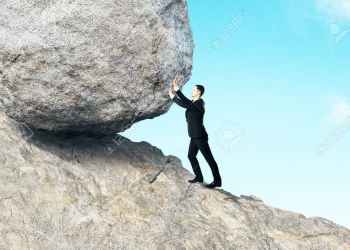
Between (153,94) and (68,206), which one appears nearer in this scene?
(68,206)

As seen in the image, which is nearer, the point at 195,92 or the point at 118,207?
the point at 118,207

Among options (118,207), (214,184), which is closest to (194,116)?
(214,184)

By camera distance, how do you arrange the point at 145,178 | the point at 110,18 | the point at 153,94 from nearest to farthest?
1. the point at 110,18
2. the point at 153,94
3. the point at 145,178

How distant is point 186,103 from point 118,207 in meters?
2.44

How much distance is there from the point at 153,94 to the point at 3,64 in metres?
2.89

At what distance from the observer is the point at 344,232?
9.30 meters

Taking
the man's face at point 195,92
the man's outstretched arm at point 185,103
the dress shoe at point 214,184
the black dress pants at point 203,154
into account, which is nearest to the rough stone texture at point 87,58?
the man's outstretched arm at point 185,103

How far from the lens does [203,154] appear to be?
9.43m

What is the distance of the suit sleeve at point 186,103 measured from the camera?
895 cm

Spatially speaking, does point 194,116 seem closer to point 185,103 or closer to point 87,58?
point 185,103

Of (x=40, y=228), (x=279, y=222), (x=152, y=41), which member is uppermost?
(x=152, y=41)

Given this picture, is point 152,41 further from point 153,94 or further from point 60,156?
point 60,156

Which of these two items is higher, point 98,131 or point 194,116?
point 194,116

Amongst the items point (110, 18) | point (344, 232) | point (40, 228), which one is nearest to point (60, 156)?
point (40, 228)
